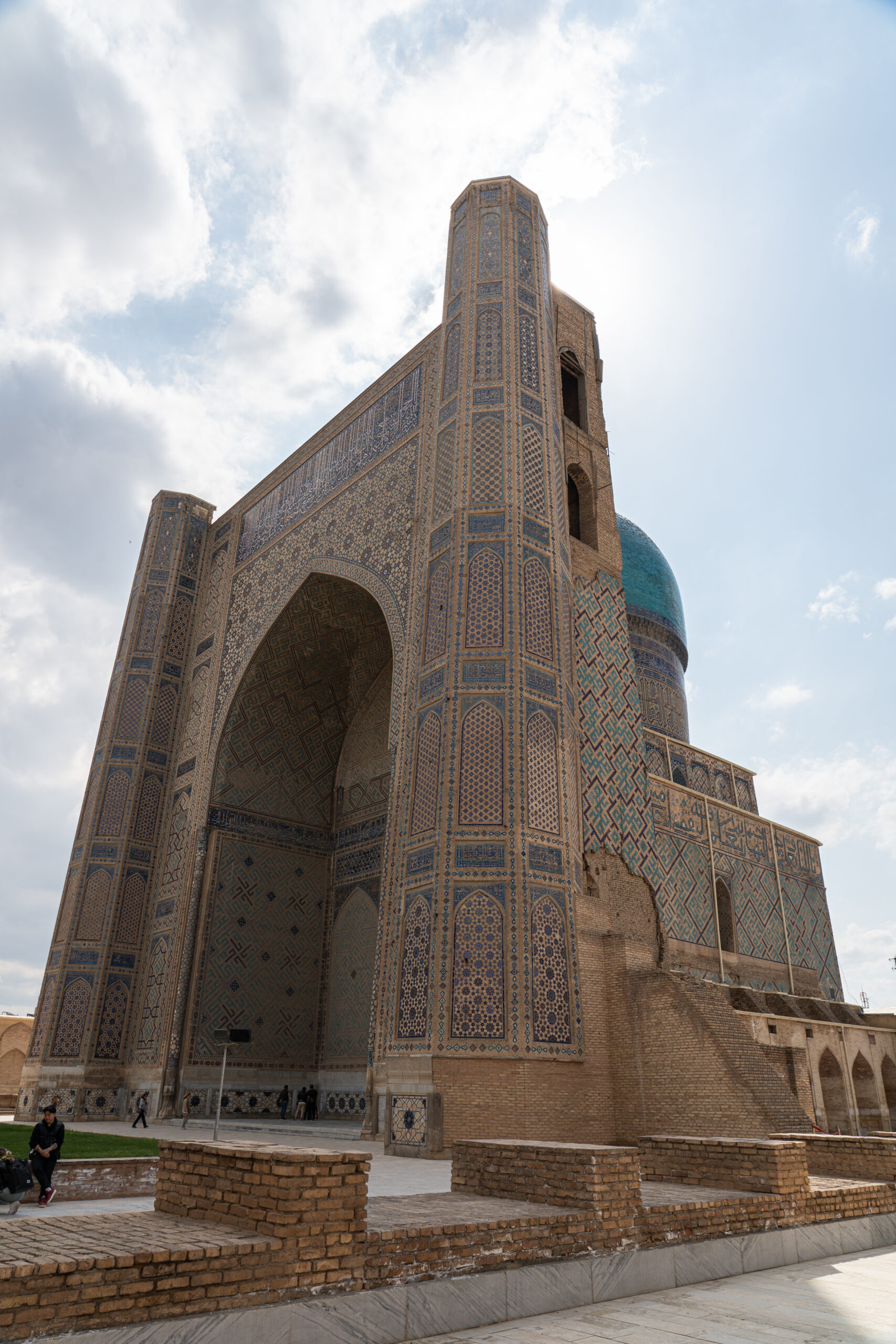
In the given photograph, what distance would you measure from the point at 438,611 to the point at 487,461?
5.48 ft

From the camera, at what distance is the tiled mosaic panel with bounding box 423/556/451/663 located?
8664 mm

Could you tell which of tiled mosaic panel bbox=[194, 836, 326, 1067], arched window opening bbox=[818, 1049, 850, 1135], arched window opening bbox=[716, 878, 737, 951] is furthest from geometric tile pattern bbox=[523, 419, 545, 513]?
arched window opening bbox=[818, 1049, 850, 1135]

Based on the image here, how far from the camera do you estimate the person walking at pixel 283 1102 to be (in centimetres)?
1127

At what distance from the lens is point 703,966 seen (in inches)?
478

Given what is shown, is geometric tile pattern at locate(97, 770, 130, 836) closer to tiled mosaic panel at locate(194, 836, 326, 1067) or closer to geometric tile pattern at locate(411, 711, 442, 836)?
tiled mosaic panel at locate(194, 836, 326, 1067)

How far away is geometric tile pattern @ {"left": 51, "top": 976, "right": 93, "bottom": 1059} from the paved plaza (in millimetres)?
10021

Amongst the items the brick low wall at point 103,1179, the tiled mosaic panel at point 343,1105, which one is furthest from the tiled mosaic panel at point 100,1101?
the brick low wall at point 103,1179

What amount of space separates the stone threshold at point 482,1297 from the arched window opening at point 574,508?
8.29m

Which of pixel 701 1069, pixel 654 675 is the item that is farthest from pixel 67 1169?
pixel 654 675

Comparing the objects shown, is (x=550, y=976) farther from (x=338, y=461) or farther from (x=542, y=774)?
(x=338, y=461)

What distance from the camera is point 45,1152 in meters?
4.36

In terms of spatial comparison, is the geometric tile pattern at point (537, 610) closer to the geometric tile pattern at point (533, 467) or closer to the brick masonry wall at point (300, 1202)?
the geometric tile pattern at point (533, 467)

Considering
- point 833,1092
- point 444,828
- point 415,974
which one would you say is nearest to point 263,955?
point 415,974

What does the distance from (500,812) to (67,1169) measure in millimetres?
3920
